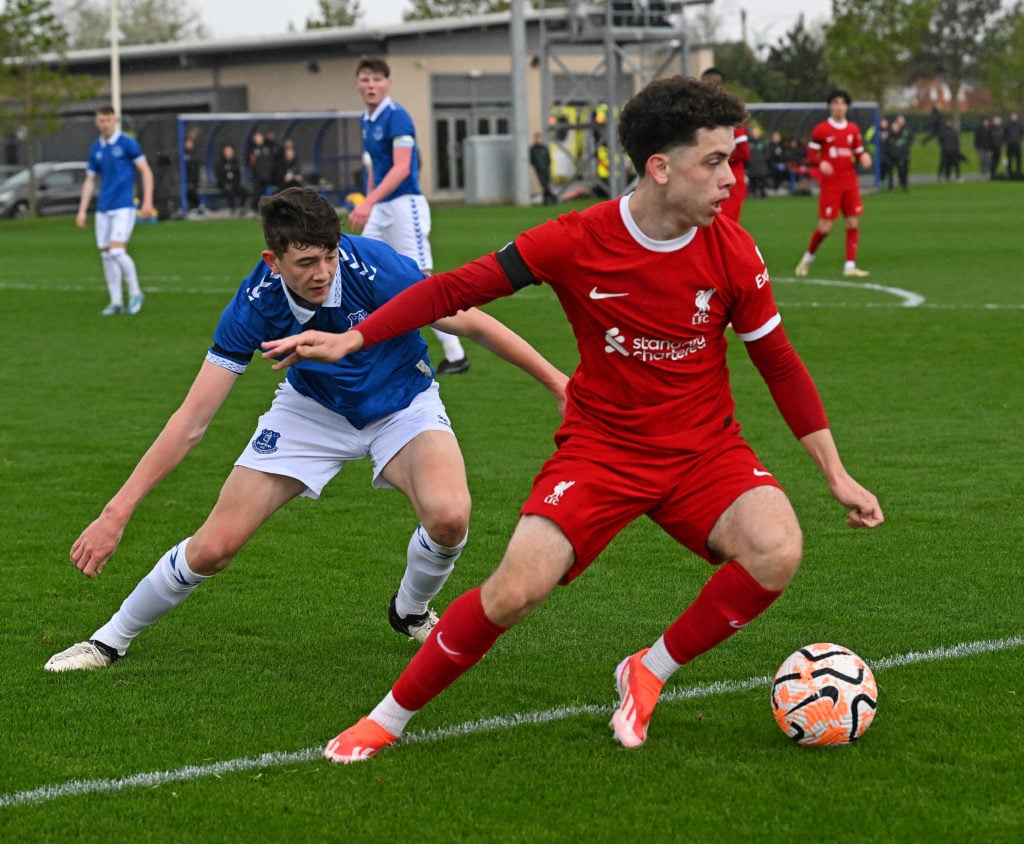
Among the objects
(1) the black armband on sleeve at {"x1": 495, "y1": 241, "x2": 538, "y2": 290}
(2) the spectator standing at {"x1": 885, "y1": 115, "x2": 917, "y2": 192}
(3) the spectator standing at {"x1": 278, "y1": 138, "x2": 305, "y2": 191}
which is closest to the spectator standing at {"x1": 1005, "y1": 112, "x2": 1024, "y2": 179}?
(2) the spectator standing at {"x1": 885, "y1": 115, "x2": 917, "y2": 192}

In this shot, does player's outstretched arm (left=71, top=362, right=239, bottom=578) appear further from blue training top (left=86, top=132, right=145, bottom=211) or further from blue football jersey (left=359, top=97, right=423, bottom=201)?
blue training top (left=86, top=132, right=145, bottom=211)

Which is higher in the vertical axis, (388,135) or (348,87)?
(348,87)

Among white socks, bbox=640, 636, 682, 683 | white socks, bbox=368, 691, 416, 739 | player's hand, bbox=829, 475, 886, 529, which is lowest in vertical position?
white socks, bbox=368, 691, 416, 739

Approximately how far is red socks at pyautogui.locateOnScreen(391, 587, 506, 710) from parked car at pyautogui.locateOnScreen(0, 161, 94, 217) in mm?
38112

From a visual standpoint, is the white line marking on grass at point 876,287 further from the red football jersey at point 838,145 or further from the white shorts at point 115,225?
the white shorts at point 115,225

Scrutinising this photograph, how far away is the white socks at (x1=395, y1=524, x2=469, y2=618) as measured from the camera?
16.9 feet

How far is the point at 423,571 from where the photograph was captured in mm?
5207

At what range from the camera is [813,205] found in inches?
1384

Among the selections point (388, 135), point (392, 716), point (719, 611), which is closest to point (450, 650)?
point (392, 716)

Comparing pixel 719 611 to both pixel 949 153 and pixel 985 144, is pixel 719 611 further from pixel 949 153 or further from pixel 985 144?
pixel 949 153

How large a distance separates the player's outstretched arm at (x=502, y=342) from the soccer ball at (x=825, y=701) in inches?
43.6

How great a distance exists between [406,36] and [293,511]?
41820mm

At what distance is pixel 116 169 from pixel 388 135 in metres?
5.25

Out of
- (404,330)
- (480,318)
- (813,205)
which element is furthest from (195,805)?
(813,205)
